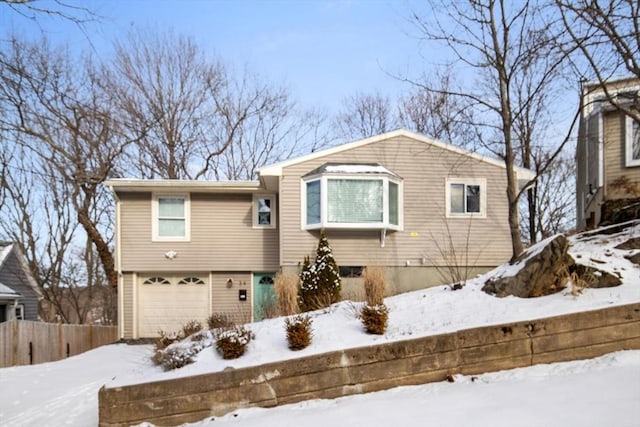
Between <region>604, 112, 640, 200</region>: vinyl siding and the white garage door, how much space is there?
1161 centimetres

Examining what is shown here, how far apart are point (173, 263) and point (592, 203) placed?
12.8m

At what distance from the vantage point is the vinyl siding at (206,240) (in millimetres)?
14039

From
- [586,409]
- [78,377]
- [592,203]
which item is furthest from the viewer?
[592,203]

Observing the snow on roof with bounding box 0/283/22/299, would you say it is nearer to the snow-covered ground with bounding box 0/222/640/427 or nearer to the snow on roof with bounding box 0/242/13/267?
the snow on roof with bounding box 0/242/13/267

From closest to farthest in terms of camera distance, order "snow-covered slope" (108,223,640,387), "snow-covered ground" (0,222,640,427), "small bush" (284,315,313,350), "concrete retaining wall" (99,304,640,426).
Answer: "snow-covered ground" (0,222,640,427) → "concrete retaining wall" (99,304,640,426) → "snow-covered slope" (108,223,640,387) → "small bush" (284,315,313,350)

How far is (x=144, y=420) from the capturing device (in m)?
5.55

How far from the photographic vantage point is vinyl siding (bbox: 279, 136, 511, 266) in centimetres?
1319

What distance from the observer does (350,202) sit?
12.9m

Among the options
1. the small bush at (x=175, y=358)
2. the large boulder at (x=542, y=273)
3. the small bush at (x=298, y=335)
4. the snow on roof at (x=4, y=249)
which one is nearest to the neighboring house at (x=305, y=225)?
the large boulder at (x=542, y=273)

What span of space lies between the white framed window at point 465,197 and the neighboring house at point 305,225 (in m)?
0.03

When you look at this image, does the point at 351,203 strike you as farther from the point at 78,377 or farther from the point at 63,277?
the point at 63,277

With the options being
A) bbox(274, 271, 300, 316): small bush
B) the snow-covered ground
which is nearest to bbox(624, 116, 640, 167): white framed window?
the snow-covered ground

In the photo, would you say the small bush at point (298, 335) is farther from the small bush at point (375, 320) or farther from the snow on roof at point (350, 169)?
the snow on roof at point (350, 169)

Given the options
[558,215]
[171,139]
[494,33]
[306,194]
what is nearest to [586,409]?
[494,33]
